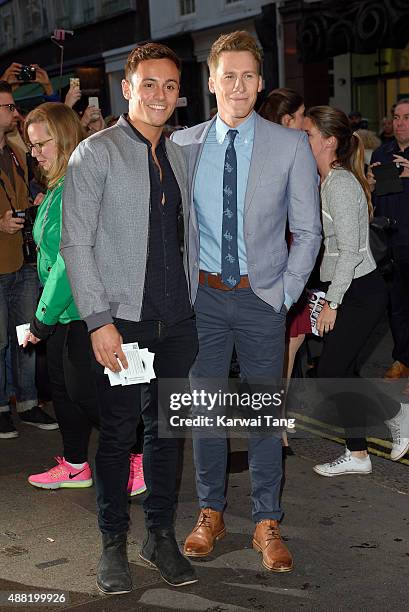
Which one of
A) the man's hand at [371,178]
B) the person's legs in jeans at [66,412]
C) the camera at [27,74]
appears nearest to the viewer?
the person's legs in jeans at [66,412]

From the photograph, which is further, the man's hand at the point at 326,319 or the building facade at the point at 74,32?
the building facade at the point at 74,32

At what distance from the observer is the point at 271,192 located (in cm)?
389

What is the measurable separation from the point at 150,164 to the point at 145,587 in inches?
71.3

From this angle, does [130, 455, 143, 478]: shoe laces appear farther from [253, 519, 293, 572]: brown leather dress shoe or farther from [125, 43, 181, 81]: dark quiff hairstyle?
[125, 43, 181, 81]: dark quiff hairstyle

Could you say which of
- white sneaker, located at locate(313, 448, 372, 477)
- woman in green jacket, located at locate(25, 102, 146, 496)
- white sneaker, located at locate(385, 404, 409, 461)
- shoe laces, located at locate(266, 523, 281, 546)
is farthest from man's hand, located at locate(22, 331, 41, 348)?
white sneaker, located at locate(385, 404, 409, 461)

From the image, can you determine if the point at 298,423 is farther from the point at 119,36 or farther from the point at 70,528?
the point at 119,36

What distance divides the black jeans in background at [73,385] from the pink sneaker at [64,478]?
59 millimetres

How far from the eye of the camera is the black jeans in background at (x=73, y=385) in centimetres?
446

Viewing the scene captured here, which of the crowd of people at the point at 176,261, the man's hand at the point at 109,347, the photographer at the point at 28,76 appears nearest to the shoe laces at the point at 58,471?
the crowd of people at the point at 176,261

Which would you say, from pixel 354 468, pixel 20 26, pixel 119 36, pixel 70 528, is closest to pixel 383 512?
pixel 354 468

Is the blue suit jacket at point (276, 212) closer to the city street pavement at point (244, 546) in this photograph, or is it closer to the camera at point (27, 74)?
the city street pavement at point (244, 546)

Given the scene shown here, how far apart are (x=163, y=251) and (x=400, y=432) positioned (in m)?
2.53

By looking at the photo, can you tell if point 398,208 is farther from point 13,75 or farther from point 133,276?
point 133,276

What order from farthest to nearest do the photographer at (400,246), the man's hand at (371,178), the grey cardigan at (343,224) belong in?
the photographer at (400,246) < the man's hand at (371,178) < the grey cardigan at (343,224)
